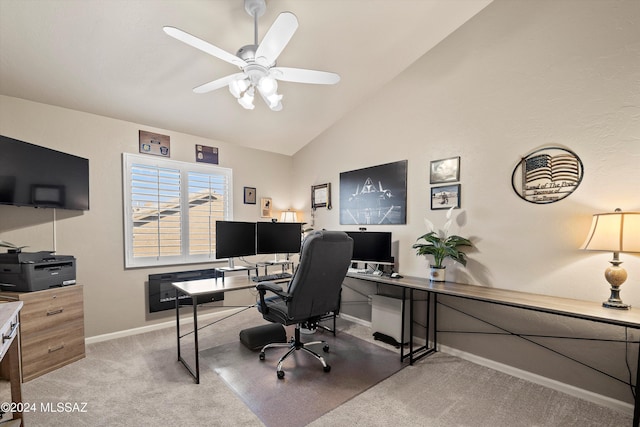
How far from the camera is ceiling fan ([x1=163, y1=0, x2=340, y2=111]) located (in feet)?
5.39

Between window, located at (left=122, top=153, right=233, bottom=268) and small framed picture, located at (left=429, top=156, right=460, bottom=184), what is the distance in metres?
2.80

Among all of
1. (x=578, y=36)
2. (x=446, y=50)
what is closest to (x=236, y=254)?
(x=446, y=50)

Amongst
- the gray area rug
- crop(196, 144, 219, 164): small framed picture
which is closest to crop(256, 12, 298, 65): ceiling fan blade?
crop(196, 144, 219, 164): small framed picture

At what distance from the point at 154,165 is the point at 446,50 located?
3.62 metres

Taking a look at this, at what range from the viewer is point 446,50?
112 inches

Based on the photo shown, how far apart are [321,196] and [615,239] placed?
3.16 m

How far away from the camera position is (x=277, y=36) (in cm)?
164

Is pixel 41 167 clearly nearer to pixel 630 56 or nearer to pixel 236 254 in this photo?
pixel 236 254

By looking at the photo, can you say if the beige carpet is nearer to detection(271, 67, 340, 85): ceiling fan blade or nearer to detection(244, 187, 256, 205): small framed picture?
detection(244, 187, 256, 205): small framed picture

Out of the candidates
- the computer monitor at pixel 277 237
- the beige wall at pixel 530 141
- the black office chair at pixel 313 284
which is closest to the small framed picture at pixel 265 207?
the computer monitor at pixel 277 237

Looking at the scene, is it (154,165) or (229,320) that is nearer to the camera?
(154,165)

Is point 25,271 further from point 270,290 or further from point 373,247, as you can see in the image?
point 373,247

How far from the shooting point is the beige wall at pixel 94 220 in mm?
2615

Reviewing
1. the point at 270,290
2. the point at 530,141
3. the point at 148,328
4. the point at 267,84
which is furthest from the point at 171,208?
the point at 530,141
